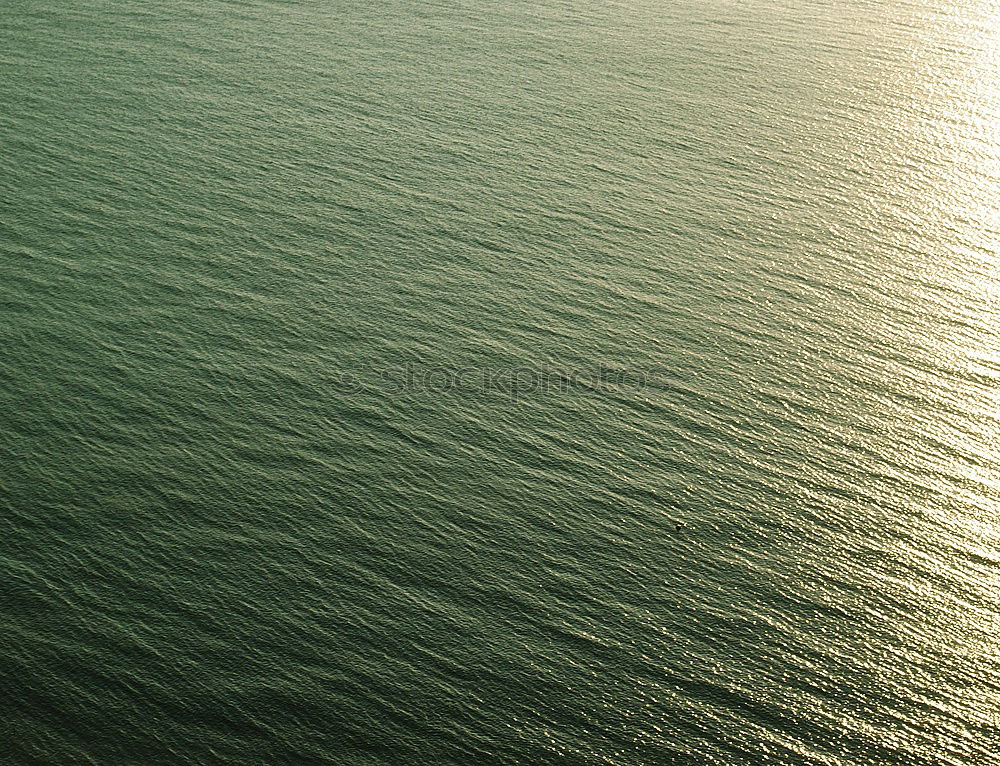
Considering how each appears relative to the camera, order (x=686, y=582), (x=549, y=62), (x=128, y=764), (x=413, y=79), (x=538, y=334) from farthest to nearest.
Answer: (x=549, y=62) → (x=413, y=79) → (x=538, y=334) → (x=686, y=582) → (x=128, y=764)

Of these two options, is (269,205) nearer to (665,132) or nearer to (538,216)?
(538,216)

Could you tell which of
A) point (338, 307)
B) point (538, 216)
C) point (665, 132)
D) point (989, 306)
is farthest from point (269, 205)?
point (989, 306)

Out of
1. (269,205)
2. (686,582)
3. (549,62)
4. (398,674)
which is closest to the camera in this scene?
(398,674)

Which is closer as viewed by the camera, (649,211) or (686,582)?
(686,582)

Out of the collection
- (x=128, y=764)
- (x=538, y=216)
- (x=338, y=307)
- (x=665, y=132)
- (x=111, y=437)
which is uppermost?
(x=665, y=132)

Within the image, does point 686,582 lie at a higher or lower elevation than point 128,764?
→ higher

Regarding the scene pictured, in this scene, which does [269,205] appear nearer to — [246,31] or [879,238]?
[246,31]

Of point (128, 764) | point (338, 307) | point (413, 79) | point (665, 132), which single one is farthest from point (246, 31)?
point (128, 764)
